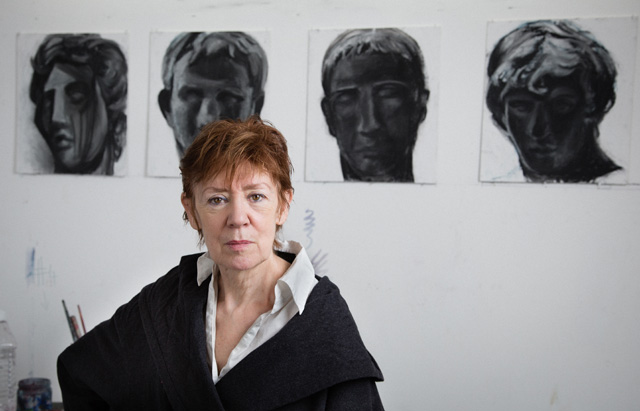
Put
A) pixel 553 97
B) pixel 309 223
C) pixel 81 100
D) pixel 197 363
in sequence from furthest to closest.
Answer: pixel 81 100, pixel 309 223, pixel 553 97, pixel 197 363

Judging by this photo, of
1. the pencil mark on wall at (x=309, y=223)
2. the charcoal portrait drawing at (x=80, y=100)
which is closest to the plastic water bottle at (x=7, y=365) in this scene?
the charcoal portrait drawing at (x=80, y=100)

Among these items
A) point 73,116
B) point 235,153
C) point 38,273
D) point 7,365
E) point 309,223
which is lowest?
point 7,365

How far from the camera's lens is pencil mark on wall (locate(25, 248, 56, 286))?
232cm

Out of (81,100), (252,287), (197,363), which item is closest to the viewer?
(197,363)

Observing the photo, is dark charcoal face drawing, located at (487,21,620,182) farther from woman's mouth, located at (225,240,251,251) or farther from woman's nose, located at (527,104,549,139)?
woman's mouth, located at (225,240,251,251)

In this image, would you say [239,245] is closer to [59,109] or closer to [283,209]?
[283,209]

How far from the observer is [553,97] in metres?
2.01

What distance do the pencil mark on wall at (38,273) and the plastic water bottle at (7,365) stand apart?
0.18 metres

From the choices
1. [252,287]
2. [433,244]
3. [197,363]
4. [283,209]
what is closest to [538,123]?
[433,244]

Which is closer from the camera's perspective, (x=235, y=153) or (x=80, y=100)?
(x=235, y=153)

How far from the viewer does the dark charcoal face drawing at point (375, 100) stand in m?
2.09

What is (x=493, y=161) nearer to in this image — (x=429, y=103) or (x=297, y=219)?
(x=429, y=103)

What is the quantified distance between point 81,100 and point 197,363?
1483mm

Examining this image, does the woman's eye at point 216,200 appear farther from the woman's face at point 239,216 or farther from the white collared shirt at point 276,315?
the white collared shirt at point 276,315
